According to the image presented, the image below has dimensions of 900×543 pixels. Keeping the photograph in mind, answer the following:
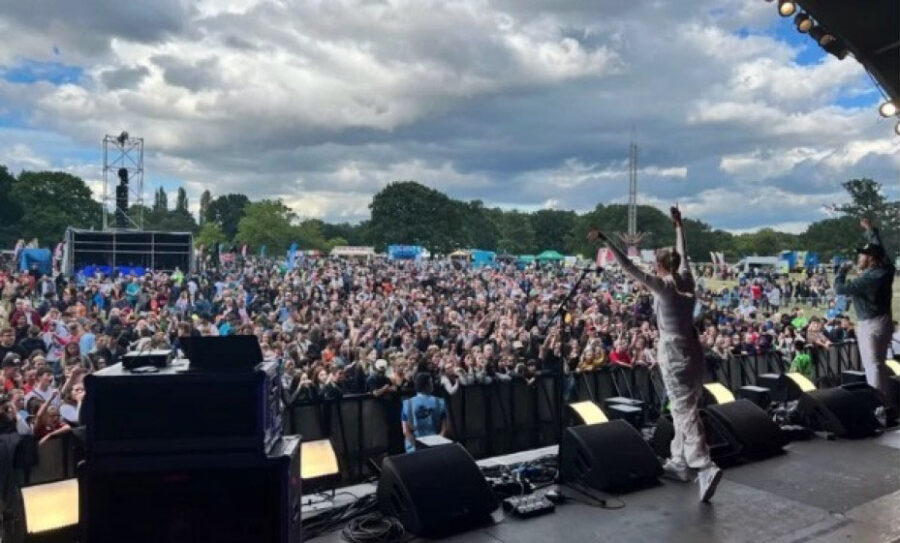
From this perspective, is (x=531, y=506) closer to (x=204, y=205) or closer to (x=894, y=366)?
(x=894, y=366)

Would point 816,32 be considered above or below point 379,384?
above

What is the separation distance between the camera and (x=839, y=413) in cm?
538

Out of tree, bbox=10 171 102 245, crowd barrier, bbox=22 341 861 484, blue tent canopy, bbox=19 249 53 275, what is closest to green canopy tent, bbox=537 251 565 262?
tree, bbox=10 171 102 245

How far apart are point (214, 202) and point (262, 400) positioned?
95862mm

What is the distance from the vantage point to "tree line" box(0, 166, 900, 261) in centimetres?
4569

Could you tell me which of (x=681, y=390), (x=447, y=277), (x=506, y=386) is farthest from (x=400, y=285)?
(x=681, y=390)

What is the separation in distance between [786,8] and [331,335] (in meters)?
7.33

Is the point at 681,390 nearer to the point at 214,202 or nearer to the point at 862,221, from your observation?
the point at 862,221

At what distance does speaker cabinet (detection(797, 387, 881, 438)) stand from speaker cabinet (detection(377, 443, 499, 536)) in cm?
350

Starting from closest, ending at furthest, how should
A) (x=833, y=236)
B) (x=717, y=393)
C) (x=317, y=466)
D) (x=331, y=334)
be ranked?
(x=317, y=466) → (x=717, y=393) → (x=331, y=334) → (x=833, y=236)

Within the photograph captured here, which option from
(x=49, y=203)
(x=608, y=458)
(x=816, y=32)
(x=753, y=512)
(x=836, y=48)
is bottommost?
(x=753, y=512)

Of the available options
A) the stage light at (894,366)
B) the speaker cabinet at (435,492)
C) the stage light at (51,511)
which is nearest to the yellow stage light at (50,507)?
the stage light at (51,511)

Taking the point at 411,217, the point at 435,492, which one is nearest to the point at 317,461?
the point at 435,492

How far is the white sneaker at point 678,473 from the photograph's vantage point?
4.28 meters
